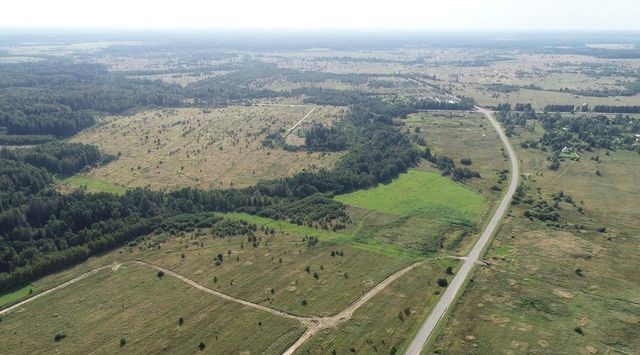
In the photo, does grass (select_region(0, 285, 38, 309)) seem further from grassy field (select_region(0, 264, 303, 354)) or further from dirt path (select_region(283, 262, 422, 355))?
dirt path (select_region(283, 262, 422, 355))

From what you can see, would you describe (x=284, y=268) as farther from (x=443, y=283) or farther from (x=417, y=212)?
(x=417, y=212)

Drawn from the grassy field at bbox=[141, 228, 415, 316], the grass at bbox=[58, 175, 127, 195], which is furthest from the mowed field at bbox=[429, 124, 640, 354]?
the grass at bbox=[58, 175, 127, 195]

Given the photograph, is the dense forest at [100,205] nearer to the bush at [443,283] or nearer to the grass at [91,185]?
the grass at [91,185]

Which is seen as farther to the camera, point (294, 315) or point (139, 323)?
point (294, 315)

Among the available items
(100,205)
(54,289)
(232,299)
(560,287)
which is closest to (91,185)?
(100,205)

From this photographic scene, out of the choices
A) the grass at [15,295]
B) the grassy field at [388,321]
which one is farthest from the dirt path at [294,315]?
the grass at [15,295]

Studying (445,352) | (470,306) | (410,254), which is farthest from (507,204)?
(445,352)

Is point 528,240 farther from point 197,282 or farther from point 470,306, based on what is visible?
point 197,282
